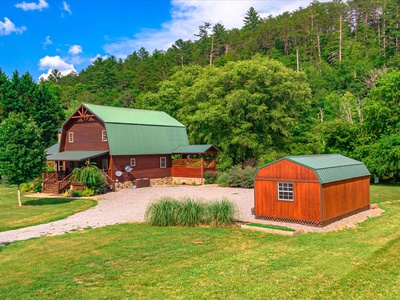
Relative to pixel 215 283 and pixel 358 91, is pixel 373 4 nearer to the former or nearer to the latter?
pixel 358 91

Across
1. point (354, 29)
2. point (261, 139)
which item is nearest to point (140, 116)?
point (261, 139)

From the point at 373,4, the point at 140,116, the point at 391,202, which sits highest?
the point at 373,4

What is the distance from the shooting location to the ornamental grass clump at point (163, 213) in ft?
50.2

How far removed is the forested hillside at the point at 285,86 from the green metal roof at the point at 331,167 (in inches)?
512

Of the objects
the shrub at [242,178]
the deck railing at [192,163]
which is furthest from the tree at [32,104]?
the shrub at [242,178]

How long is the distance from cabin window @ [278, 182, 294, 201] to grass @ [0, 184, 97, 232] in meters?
10.7

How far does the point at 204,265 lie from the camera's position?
31.7 ft

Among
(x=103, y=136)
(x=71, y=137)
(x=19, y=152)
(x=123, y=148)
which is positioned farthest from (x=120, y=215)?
(x=71, y=137)

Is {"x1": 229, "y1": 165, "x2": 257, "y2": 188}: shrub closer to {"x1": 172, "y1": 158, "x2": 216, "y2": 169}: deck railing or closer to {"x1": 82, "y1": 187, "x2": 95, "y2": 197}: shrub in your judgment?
{"x1": 172, "y1": 158, "x2": 216, "y2": 169}: deck railing

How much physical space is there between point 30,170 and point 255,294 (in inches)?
746

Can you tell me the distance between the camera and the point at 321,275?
28.7ft

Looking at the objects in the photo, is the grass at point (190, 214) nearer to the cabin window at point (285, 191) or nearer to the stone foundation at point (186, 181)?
the cabin window at point (285, 191)

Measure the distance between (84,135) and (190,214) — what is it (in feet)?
63.8

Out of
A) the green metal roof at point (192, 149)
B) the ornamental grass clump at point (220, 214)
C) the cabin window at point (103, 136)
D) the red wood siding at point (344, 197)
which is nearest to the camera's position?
the red wood siding at point (344, 197)
